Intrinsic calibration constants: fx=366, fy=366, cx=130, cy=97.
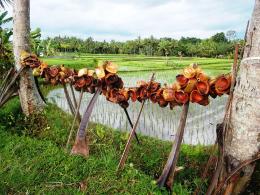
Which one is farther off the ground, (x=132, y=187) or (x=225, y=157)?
(x=225, y=157)

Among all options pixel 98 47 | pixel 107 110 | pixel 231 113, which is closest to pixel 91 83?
pixel 231 113

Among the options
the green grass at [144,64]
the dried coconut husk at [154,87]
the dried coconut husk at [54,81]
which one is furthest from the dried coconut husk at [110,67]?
the green grass at [144,64]

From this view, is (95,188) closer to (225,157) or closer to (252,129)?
(225,157)

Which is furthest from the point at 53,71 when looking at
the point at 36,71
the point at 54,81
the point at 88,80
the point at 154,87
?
the point at 154,87

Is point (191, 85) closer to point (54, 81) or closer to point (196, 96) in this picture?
point (196, 96)

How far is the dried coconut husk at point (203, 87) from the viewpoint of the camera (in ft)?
8.59

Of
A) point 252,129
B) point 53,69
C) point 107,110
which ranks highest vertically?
point 53,69

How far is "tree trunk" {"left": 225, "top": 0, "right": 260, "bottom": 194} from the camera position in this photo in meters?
2.35

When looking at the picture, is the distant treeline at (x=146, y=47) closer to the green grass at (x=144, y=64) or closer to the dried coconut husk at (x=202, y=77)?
the green grass at (x=144, y=64)

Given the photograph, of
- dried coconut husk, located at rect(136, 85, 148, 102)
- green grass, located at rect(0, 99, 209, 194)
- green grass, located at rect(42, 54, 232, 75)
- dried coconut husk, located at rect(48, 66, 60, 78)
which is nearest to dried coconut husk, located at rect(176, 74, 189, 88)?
dried coconut husk, located at rect(136, 85, 148, 102)

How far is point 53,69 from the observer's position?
4.21 m

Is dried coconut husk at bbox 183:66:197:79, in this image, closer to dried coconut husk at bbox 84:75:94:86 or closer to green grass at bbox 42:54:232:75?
dried coconut husk at bbox 84:75:94:86

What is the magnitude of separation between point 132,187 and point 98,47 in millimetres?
55337

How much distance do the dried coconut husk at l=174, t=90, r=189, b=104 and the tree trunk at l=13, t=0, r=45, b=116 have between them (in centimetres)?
249
